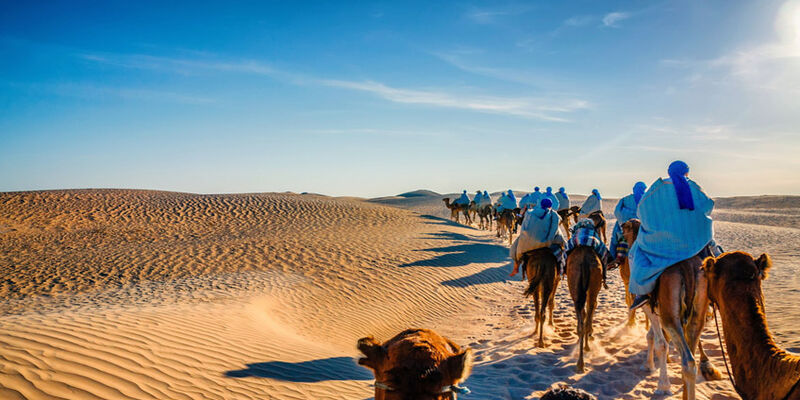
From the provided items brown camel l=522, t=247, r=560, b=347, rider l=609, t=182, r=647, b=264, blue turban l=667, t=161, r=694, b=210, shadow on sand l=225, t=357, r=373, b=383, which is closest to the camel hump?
blue turban l=667, t=161, r=694, b=210

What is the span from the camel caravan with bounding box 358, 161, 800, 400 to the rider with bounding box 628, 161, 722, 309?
1cm

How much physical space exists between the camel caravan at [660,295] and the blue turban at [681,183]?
0.01 metres

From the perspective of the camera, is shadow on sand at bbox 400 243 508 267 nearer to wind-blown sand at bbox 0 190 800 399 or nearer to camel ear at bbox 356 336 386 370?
wind-blown sand at bbox 0 190 800 399

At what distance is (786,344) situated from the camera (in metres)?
6.47

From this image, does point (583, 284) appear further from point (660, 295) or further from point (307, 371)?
point (307, 371)

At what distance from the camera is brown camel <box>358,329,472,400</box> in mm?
1912

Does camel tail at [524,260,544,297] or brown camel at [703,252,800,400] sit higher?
brown camel at [703,252,800,400]

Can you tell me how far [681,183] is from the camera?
16.3 ft

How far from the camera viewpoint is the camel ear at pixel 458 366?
6.26 feet

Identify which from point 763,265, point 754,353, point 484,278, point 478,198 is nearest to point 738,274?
point 763,265

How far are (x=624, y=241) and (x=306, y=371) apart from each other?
5.40 metres

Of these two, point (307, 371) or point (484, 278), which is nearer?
point (307, 371)

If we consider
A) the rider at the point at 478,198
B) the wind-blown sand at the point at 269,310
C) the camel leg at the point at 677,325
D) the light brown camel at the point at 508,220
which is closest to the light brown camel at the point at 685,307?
the camel leg at the point at 677,325

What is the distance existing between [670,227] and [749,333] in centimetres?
211
